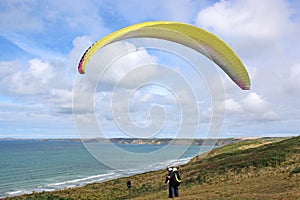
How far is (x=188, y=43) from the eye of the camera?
543 inches

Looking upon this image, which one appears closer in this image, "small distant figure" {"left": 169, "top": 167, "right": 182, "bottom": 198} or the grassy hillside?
"small distant figure" {"left": 169, "top": 167, "right": 182, "bottom": 198}

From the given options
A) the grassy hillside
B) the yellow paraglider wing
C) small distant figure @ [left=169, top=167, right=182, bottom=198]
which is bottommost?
the grassy hillside

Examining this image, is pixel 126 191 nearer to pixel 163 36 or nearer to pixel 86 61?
pixel 163 36

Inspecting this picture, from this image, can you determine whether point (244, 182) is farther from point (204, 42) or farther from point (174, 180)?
point (204, 42)

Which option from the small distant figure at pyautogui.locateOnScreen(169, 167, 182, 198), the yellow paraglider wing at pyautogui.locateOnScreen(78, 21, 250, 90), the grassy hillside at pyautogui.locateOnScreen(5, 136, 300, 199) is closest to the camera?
the yellow paraglider wing at pyautogui.locateOnScreen(78, 21, 250, 90)

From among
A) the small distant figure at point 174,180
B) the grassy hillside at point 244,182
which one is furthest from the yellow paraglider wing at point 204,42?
the grassy hillside at point 244,182

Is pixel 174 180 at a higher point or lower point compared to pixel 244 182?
higher

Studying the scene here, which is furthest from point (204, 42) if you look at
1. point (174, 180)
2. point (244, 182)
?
point (244, 182)

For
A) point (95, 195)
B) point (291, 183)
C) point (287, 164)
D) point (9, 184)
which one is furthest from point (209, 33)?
point (9, 184)

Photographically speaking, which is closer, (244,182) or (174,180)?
(174,180)

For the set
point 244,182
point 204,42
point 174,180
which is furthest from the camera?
point 244,182

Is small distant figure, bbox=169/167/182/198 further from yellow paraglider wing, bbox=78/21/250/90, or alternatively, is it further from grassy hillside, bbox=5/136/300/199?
yellow paraglider wing, bbox=78/21/250/90

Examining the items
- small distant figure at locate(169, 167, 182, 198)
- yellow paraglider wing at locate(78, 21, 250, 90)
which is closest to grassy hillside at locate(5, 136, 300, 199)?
small distant figure at locate(169, 167, 182, 198)

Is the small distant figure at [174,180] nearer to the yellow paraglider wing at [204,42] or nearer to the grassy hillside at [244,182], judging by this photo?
the grassy hillside at [244,182]
